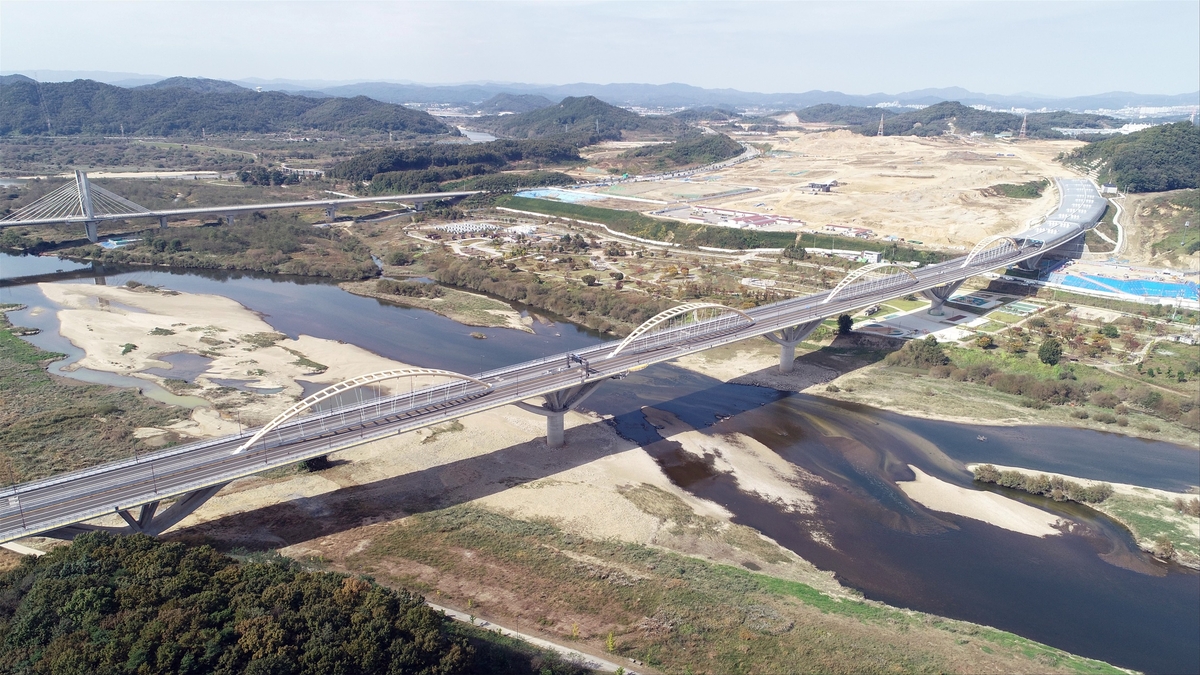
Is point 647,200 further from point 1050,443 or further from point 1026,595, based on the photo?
point 1026,595

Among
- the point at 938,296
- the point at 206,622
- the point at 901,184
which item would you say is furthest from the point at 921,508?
the point at 901,184

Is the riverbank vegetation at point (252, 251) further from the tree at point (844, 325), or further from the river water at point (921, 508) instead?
the tree at point (844, 325)

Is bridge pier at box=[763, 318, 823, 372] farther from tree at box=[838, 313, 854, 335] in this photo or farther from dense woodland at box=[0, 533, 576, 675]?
dense woodland at box=[0, 533, 576, 675]

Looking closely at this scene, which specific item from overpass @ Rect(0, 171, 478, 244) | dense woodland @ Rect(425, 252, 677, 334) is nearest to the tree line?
dense woodland @ Rect(425, 252, 677, 334)

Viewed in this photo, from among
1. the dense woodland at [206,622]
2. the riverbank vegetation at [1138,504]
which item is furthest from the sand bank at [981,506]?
the dense woodland at [206,622]

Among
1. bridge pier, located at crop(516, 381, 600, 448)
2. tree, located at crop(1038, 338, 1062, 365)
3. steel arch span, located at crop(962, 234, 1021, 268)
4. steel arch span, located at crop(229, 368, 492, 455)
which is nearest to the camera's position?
steel arch span, located at crop(229, 368, 492, 455)

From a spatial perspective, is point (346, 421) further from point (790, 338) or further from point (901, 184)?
point (901, 184)

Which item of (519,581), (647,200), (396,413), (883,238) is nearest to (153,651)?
(519,581)
